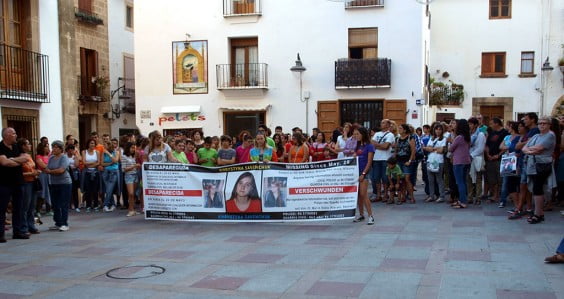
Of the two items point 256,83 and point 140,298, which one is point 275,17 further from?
point 140,298

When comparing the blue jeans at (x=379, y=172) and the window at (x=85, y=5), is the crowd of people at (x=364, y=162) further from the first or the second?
the window at (x=85, y=5)

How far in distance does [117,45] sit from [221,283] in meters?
22.8

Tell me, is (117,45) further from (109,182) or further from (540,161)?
(540,161)

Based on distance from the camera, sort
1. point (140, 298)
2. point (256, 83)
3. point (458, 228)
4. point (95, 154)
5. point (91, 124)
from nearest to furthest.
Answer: point (140, 298)
point (458, 228)
point (95, 154)
point (256, 83)
point (91, 124)

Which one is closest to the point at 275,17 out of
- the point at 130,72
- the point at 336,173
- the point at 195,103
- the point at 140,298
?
the point at 195,103

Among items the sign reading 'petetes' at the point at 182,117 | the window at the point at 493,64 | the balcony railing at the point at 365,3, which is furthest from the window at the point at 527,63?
the sign reading 'petetes' at the point at 182,117

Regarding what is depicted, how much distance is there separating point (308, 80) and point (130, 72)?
10340 millimetres

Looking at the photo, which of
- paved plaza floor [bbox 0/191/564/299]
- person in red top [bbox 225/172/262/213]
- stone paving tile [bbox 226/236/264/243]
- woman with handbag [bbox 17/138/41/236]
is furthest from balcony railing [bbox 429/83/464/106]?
woman with handbag [bbox 17/138/41/236]

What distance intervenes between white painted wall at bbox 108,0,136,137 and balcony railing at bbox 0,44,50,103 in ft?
39.0

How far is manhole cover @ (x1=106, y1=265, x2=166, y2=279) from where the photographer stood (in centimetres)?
621

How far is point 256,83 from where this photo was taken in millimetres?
22609

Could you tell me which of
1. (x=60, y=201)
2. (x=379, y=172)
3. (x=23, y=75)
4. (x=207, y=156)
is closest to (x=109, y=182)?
(x=207, y=156)

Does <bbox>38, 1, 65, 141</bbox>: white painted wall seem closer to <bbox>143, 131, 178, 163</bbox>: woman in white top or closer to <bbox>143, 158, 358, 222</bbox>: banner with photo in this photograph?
<bbox>143, 131, 178, 163</bbox>: woman in white top

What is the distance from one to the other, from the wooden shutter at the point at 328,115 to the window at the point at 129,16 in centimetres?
1178
